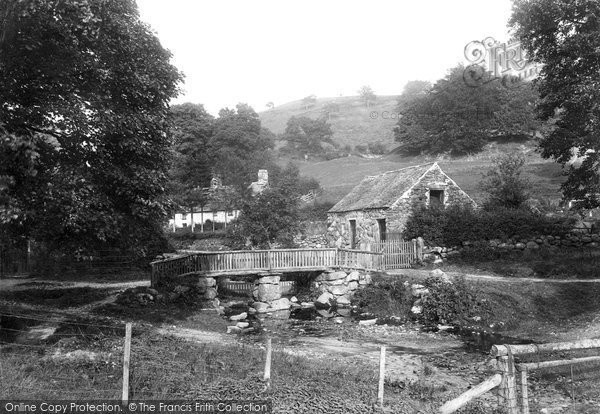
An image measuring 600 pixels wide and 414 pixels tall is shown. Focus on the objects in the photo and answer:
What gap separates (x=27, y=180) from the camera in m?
9.84

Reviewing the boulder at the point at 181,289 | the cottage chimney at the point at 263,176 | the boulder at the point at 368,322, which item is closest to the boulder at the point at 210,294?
the boulder at the point at 181,289

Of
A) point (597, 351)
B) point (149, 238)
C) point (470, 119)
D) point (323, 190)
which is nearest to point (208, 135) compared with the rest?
point (323, 190)

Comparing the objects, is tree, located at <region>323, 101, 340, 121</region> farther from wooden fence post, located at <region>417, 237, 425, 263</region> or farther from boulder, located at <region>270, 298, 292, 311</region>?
boulder, located at <region>270, 298, 292, 311</region>

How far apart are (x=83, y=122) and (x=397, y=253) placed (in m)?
20.5

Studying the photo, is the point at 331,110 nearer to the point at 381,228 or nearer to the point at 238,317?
the point at 381,228

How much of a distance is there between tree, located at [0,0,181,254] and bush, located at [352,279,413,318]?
41.0 ft

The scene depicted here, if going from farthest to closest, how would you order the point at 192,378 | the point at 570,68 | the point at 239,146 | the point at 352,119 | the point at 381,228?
the point at 352,119 < the point at 239,146 < the point at 381,228 < the point at 570,68 < the point at 192,378

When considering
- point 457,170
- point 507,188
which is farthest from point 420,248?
point 457,170

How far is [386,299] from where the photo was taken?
22.4 m

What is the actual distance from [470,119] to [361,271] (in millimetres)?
44739

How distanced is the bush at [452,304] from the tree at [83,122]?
11829mm

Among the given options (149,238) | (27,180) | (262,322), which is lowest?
(262,322)

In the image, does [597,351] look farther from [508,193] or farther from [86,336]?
[508,193]

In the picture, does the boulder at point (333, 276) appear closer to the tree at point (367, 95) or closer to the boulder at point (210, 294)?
the boulder at point (210, 294)
